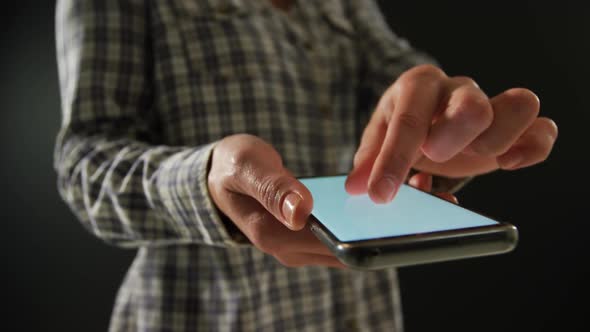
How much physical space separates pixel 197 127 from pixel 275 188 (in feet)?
0.89

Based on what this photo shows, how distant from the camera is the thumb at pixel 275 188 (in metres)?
0.24

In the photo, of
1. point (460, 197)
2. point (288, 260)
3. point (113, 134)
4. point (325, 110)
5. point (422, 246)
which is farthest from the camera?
point (460, 197)

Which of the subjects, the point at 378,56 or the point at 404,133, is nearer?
the point at 404,133

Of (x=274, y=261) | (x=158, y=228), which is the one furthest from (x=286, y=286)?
(x=158, y=228)

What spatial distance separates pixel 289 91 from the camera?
1.76 feet

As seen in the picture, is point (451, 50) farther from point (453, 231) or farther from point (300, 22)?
point (453, 231)

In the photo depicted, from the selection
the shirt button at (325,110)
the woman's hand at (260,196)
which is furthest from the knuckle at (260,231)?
the shirt button at (325,110)

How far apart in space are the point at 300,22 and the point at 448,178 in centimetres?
30

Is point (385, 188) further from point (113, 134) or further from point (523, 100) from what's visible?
Answer: point (113, 134)

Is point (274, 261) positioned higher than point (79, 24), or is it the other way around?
point (79, 24)

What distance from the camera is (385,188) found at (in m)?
0.27

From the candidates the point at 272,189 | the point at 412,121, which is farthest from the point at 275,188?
the point at 412,121

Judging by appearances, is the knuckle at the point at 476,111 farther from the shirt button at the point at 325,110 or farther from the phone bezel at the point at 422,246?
the shirt button at the point at 325,110

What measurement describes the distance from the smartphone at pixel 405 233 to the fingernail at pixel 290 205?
2 cm
